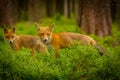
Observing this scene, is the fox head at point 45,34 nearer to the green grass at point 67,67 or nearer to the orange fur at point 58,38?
the orange fur at point 58,38

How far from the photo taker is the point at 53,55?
1262 cm

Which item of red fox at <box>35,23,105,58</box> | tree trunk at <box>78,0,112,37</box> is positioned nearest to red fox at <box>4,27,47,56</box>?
red fox at <box>35,23,105,58</box>

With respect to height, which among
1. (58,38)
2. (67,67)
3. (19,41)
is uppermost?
(58,38)

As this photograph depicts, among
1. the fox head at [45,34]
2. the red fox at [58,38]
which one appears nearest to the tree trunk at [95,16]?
the red fox at [58,38]

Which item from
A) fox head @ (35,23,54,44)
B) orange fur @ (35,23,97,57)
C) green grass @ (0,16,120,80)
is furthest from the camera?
orange fur @ (35,23,97,57)

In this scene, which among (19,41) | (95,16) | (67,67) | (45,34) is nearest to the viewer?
(67,67)

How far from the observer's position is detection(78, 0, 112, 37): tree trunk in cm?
1805

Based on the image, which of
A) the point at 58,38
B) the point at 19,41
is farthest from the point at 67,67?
the point at 19,41

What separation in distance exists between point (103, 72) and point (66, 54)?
167 cm

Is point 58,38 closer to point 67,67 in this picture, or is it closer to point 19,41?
point 19,41

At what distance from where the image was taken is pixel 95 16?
1819cm

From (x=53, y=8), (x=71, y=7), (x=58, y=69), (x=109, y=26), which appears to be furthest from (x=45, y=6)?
(x=58, y=69)

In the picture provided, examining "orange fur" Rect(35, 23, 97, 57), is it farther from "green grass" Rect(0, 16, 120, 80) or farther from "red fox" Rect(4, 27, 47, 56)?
"green grass" Rect(0, 16, 120, 80)

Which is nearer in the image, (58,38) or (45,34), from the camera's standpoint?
(45,34)
